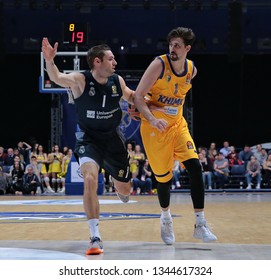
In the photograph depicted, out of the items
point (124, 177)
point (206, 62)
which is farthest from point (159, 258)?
point (206, 62)

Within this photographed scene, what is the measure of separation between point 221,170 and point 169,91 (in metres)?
13.2

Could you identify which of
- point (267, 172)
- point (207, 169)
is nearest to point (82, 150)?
point (207, 169)

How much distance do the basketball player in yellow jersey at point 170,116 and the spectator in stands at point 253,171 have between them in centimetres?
1291

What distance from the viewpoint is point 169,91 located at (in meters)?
5.81

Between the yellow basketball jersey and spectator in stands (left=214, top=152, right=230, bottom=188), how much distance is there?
12.8 meters

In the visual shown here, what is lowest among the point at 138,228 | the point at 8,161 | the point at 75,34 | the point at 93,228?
the point at 8,161

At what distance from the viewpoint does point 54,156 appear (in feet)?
60.7

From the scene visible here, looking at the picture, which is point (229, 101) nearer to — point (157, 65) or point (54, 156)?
point (54, 156)

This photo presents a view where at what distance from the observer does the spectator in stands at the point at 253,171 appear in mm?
18500

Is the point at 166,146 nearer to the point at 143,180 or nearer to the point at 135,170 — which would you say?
the point at 135,170

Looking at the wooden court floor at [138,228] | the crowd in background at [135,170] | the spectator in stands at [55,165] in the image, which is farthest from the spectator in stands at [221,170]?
the wooden court floor at [138,228]

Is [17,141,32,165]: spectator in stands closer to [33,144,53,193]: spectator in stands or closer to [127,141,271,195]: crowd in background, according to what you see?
[33,144,53,193]: spectator in stands

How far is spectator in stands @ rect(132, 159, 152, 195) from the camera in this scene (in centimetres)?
1800

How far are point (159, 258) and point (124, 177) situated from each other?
56.1 inches
